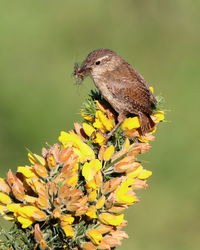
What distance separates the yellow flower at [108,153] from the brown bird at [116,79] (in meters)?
0.80

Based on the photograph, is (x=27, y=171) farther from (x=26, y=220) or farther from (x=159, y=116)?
(x=159, y=116)

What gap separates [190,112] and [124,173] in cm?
437

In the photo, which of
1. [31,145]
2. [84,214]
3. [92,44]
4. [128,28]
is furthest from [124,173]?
[128,28]

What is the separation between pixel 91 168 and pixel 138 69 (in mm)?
4653

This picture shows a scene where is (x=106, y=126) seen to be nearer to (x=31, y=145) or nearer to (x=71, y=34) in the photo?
(x=31, y=145)

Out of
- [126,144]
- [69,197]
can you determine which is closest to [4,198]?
[69,197]

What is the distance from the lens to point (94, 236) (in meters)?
1.89

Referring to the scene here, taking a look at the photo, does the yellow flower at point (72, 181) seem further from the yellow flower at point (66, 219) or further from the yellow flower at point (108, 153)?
the yellow flower at point (108, 153)

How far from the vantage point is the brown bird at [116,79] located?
9.99ft

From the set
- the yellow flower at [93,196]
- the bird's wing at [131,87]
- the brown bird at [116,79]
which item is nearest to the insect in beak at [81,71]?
Answer: the brown bird at [116,79]

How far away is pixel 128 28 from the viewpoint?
7203 mm

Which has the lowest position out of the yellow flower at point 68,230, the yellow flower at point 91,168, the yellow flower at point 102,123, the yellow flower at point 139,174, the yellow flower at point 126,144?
the yellow flower at point 68,230

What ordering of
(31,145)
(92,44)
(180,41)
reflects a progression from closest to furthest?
(31,145) → (92,44) → (180,41)

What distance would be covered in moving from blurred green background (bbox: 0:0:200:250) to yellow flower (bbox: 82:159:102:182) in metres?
3.08
